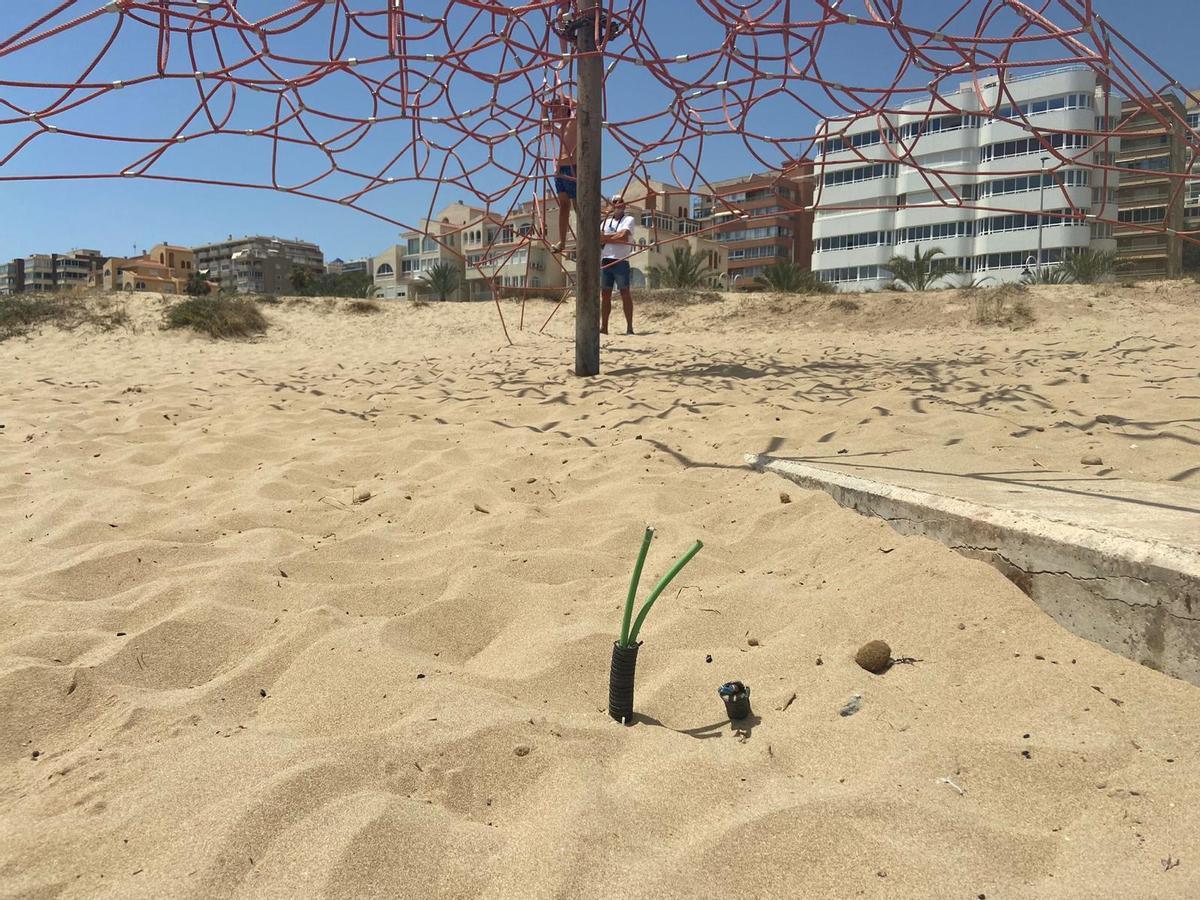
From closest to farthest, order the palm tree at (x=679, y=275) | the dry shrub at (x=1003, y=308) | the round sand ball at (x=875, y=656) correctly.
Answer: the round sand ball at (x=875, y=656) < the dry shrub at (x=1003, y=308) < the palm tree at (x=679, y=275)

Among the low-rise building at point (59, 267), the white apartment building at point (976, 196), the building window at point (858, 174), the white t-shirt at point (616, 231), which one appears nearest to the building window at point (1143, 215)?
the white apartment building at point (976, 196)

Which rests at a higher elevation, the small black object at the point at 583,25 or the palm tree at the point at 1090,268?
the small black object at the point at 583,25

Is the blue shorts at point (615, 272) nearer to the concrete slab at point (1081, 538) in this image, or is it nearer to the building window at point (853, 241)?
the concrete slab at point (1081, 538)

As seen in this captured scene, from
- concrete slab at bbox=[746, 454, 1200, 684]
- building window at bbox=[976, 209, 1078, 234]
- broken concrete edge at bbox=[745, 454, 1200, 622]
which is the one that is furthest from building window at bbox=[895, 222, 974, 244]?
broken concrete edge at bbox=[745, 454, 1200, 622]

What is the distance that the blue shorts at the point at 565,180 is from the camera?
218 inches

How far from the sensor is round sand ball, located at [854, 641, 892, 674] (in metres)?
1.35

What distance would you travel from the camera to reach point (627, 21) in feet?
15.3

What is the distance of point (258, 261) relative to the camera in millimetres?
72562

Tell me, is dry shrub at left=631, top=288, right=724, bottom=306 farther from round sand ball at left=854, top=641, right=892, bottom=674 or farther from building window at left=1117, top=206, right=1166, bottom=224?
building window at left=1117, top=206, right=1166, bottom=224

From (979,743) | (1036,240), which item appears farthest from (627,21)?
(1036,240)

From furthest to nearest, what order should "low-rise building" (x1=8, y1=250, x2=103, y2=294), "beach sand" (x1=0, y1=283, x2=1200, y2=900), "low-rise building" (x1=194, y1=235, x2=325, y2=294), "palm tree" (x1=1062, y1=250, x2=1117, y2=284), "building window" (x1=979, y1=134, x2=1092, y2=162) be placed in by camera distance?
"low-rise building" (x1=8, y1=250, x2=103, y2=294)
"low-rise building" (x1=194, y1=235, x2=325, y2=294)
"building window" (x1=979, y1=134, x2=1092, y2=162)
"palm tree" (x1=1062, y1=250, x2=1117, y2=284)
"beach sand" (x1=0, y1=283, x2=1200, y2=900)

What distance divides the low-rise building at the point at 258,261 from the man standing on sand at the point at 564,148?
216 ft

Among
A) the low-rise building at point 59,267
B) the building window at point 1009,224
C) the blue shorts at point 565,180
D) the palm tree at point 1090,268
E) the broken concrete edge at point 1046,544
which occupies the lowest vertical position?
the broken concrete edge at point 1046,544

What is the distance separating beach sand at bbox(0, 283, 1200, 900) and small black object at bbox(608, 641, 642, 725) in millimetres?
47
